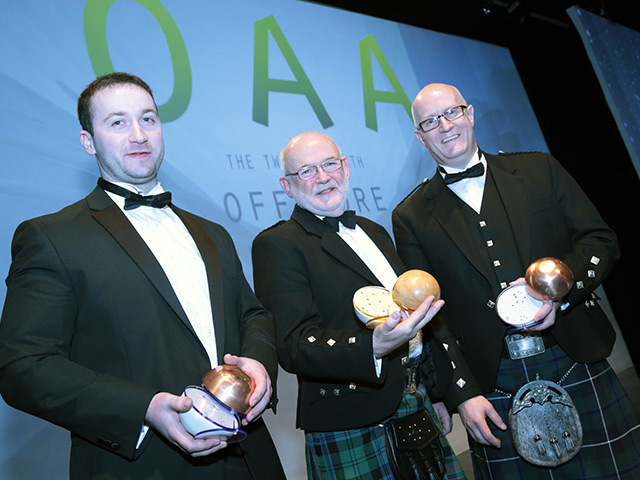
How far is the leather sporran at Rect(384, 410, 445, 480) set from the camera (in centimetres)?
189

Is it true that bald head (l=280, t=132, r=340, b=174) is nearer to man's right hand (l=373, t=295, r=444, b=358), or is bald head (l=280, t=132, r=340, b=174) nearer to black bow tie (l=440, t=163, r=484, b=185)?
black bow tie (l=440, t=163, r=484, b=185)

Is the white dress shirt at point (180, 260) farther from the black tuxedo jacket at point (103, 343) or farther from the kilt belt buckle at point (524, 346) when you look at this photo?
the kilt belt buckle at point (524, 346)

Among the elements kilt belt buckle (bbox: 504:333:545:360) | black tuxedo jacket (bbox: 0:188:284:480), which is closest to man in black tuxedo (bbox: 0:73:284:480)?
black tuxedo jacket (bbox: 0:188:284:480)

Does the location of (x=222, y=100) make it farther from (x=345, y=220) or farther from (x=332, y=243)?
(x=332, y=243)

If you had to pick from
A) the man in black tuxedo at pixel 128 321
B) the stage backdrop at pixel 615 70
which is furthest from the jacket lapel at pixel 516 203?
the stage backdrop at pixel 615 70

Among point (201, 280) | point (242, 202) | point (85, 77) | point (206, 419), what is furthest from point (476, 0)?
point (206, 419)

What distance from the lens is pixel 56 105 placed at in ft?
8.88

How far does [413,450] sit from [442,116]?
1390mm

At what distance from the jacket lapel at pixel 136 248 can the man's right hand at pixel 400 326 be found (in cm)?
55

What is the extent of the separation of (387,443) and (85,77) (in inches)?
90.4

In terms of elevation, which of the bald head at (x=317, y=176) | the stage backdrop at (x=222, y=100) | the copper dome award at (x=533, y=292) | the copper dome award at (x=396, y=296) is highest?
the stage backdrop at (x=222, y=100)

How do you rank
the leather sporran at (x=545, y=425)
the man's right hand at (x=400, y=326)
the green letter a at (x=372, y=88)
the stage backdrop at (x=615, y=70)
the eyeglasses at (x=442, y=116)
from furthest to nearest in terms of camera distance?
the stage backdrop at (x=615, y=70), the green letter a at (x=372, y=88), the eyeglasses at (x=442, y=116), the leather sporran at (x=545, y=425), the man's right hand at (x=400, y=326)

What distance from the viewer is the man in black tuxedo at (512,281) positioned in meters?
2.06

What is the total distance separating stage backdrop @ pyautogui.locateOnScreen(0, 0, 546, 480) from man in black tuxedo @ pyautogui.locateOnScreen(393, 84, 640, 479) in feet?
4.37
